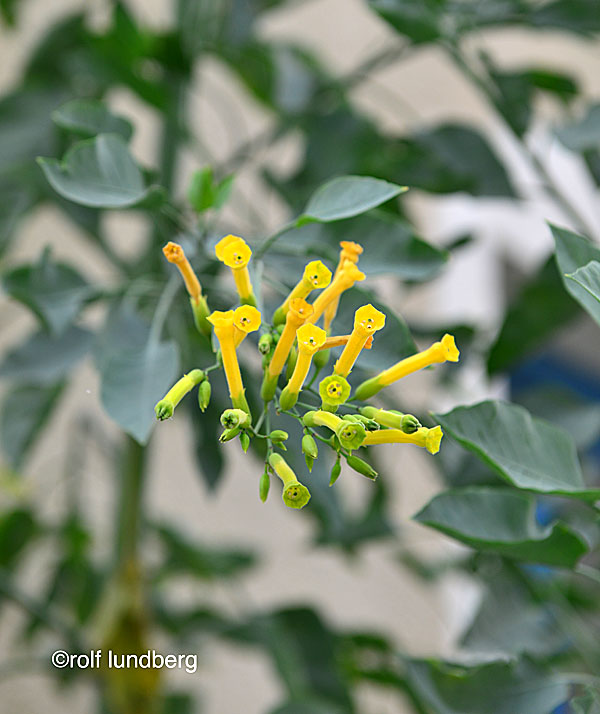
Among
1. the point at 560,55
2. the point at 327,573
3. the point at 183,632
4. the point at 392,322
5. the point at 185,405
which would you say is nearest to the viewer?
the point at 392,322

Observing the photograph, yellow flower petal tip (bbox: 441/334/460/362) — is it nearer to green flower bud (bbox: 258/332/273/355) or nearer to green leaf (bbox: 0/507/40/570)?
green flower bud (bbox: 258/332/273/355)

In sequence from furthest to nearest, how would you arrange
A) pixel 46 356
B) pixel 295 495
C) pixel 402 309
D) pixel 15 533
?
pixel 402 309 → pixel 15 533 → pixel 46 356 → pixel 295 495

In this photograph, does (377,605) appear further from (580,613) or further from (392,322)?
(392,322)

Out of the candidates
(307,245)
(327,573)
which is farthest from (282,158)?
(307,245)

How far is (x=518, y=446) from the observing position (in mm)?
303

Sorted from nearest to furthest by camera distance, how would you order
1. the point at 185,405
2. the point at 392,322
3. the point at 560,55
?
the point at 392,322
the point at 185,405
the point at 560,55

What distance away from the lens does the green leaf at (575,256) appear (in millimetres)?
290

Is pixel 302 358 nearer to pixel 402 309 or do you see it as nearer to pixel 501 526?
pixel 501 526

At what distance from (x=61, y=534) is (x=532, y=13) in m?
0.60

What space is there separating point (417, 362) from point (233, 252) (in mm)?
71

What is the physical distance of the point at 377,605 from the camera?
134 centimetres

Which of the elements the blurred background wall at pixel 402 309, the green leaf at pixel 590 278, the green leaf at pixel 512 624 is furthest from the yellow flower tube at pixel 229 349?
the blurred background wall at pixel 402 309

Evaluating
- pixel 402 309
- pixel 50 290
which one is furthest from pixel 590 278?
pixel 402 309

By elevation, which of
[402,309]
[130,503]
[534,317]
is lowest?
[402,309]
